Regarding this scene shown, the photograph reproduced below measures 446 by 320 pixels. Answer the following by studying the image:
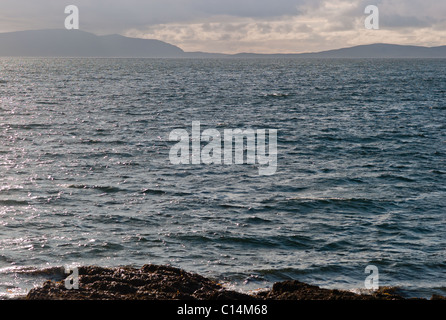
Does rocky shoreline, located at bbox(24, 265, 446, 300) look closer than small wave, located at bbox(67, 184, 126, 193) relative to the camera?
Yes

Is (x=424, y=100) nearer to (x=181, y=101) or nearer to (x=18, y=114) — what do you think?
(x=181, y=101)

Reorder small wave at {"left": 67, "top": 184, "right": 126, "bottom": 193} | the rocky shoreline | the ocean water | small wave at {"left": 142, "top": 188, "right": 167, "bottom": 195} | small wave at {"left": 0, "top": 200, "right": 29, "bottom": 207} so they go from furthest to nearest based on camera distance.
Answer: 1. small wave at {"left": 67, "top": 184, "right": 126, "bottom": 193}
2. small wave at {"left": 142, "top": 188, "right": 167, "bottom": 195}
3. small wave at {"left": 0, "top": 200, "right": 29, "bottom": 207}
4. the ocean water
5. the rocky shoreline

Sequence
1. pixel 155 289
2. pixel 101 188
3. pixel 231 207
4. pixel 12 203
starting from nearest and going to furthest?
pixel 155 289 → pixel 12 203 → pixel 231 207 → pixel 101 188

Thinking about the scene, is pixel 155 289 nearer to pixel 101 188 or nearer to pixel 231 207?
pixel 231 207

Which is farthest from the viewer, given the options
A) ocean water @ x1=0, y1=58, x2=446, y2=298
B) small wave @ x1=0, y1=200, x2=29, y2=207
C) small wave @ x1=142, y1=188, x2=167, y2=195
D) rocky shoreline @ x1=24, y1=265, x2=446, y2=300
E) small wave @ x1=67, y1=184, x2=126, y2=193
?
small wave @ x1=67, y1=184, x2=126, y2=193

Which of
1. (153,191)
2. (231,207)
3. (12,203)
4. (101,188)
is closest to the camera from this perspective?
(12,203)

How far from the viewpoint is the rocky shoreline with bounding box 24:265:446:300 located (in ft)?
34.9

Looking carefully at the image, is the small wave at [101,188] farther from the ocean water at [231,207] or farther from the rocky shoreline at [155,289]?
the rocky shoreline at [155,289]

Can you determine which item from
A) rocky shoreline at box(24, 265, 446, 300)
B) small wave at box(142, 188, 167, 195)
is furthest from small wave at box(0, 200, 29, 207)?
rocky shoreline at box(24, 265, 446, 300)

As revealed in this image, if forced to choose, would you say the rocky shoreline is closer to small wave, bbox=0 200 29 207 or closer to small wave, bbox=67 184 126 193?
small wave, bbox=0 200 29 207

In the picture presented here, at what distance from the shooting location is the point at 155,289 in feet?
36.9

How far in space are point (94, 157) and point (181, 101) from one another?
3687 centimetres

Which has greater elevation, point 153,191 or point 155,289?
point 153,191

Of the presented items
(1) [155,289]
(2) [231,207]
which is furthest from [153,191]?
(1) [155,289]
